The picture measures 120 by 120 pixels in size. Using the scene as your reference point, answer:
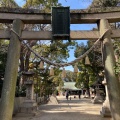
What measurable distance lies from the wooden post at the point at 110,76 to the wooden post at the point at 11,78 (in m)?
3.24

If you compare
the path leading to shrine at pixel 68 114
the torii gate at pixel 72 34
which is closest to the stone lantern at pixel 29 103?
the path leading to shrine at pixel 68 114

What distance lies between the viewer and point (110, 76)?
587 centimetres

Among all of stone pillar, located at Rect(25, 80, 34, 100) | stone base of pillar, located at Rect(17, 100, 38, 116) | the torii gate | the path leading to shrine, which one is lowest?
the path leading to shrine

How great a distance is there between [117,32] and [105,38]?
694 mm

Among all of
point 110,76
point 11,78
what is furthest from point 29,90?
point 110,76

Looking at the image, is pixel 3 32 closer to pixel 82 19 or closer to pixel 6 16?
pixel 6 16

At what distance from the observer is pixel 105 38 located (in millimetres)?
6266

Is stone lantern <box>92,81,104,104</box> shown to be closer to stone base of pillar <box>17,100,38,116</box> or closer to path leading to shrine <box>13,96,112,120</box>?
path leading to shrine <box>13,96,112,120</box>

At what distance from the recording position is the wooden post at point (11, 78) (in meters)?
5.36

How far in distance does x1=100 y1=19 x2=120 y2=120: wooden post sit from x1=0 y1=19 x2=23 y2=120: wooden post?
10.6 feet

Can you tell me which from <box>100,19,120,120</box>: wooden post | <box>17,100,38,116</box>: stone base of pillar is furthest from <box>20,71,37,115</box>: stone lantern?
<box>100,19,120,120</box>: wooden post

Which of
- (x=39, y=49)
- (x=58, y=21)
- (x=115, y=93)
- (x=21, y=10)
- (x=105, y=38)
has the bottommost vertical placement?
(x=115, y=93)

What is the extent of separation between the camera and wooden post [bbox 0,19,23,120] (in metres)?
5.36

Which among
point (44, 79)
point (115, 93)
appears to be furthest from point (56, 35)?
point (44, 79)
